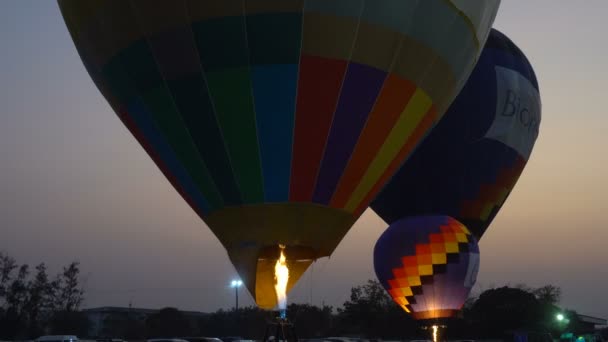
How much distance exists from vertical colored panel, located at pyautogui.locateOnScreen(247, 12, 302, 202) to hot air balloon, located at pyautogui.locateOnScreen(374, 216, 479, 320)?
33.1 ft

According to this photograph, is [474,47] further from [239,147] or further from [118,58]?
[118,58]

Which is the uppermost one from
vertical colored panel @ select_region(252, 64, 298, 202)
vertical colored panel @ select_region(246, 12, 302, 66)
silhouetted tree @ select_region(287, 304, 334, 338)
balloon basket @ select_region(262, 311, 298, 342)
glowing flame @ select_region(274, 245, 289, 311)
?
silhouetted tree @ select_region(287, 304, 334, 338)

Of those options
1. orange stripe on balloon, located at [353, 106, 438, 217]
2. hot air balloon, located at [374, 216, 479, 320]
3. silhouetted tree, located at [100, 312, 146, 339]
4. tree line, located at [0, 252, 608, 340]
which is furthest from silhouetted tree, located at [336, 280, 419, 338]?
orange stripe on balloon, located at [353, 106, 438, 217]

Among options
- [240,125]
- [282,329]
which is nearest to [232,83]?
[240,125]

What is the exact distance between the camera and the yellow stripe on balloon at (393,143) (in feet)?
31.2

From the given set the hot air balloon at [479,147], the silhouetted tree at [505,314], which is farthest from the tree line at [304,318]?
the hot air balloon at [479,147]

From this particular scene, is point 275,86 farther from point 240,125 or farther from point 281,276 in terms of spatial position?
point 281,276

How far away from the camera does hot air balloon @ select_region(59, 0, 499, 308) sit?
868 cm

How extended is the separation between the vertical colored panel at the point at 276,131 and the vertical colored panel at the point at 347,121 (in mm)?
493

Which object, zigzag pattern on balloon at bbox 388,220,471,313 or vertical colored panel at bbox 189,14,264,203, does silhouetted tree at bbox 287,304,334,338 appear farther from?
vertical colored panel at bbox 189,14,264,203

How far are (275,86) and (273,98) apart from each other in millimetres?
153

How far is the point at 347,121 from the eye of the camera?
9086 mm

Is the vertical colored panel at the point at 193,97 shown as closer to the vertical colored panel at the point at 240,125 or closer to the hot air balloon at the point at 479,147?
the vertical colored panel at the point at 240,125

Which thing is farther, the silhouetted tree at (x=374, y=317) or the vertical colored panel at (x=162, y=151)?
the silhouetted tree at (x=374, y=317)
